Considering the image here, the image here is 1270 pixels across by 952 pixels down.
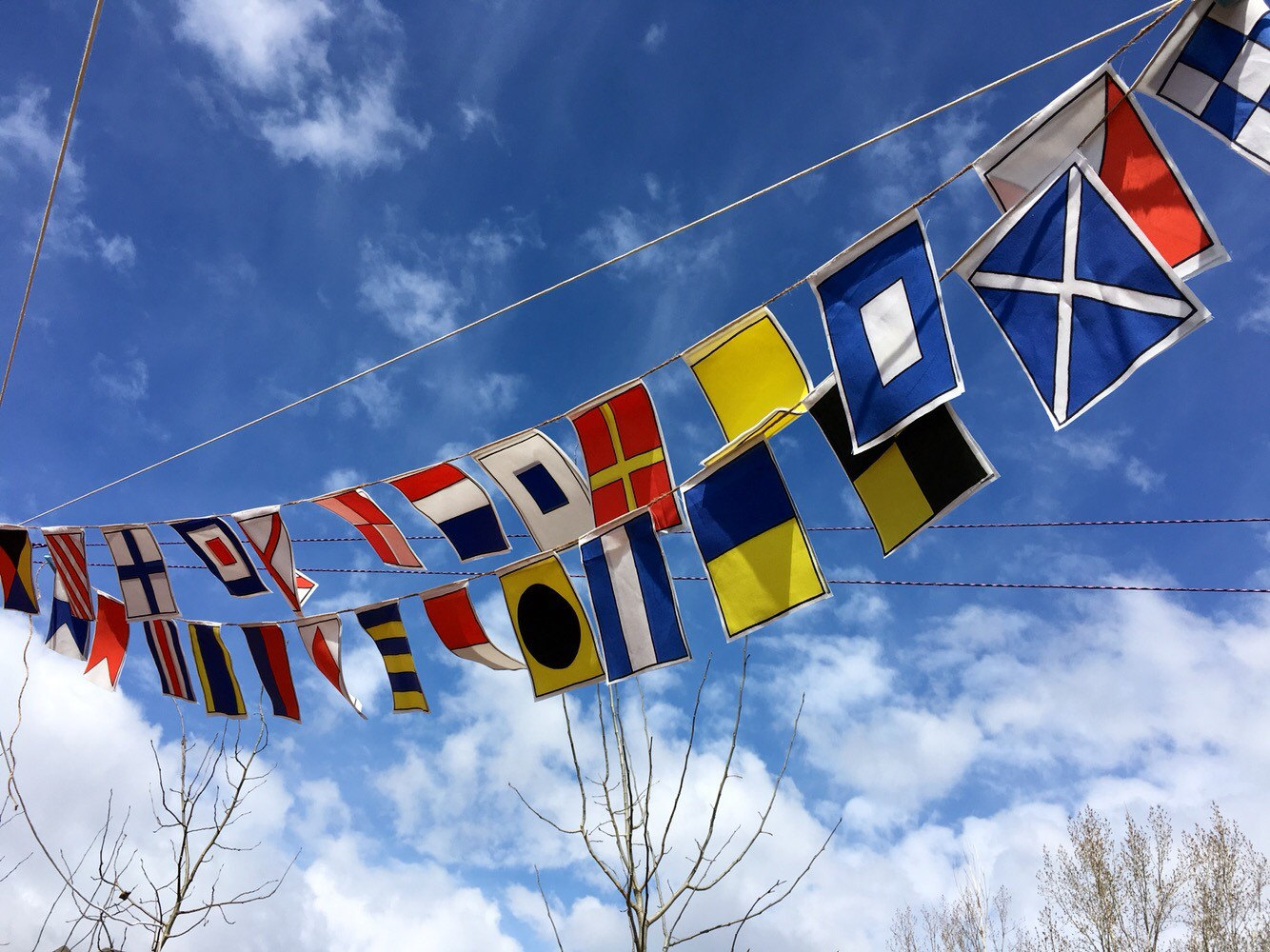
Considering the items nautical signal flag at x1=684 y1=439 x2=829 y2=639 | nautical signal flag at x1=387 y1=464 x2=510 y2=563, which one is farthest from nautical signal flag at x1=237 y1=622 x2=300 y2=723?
nautical signal flag at x1=684 y1=439 x2=829 y2=639

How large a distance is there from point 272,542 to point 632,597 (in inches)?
124

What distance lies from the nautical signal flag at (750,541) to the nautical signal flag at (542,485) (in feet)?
3.64

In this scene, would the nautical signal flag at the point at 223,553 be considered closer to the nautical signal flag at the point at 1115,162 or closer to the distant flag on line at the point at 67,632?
the distant flag on line at the point at 67,632

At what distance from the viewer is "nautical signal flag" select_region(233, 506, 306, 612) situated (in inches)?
228

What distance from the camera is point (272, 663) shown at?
654cm

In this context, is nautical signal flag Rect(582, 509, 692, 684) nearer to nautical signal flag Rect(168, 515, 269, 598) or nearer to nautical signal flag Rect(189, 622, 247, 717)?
nautical signal flag Rect(168, 515, 269, 598)

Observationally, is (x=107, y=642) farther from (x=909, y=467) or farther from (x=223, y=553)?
(x=909, y=467)

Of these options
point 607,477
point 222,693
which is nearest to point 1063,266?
point 607,477

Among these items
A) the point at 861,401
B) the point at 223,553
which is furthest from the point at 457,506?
the point at 861,401

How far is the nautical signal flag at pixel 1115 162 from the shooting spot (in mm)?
2939

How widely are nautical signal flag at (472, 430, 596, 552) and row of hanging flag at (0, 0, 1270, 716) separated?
0.01 meters

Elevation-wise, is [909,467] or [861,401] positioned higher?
[861,401]

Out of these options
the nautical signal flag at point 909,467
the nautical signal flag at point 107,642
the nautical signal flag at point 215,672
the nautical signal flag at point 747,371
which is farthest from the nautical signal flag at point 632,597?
the nautical signal flag at point 107,642

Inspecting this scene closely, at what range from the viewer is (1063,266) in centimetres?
306
